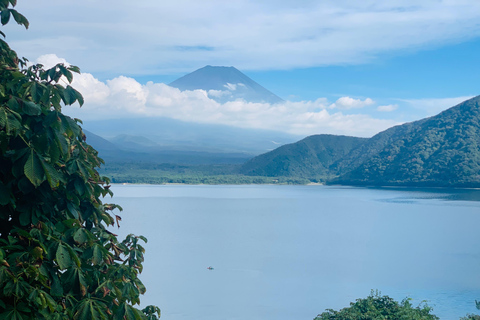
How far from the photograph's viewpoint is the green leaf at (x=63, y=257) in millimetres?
2215

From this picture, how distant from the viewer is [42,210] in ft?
8.48

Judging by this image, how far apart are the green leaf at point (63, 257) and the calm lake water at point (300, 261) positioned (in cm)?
963

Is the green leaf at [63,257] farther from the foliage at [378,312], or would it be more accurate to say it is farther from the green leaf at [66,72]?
the foliage at [378,312]

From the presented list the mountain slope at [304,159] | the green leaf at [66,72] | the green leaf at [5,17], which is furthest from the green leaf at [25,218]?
the mountain slope at [304,159]

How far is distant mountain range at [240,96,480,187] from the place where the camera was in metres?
58.5

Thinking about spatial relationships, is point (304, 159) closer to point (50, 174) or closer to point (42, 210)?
point (42, 210)

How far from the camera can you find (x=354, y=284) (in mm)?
15492

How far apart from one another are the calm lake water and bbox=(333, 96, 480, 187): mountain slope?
22.8 m

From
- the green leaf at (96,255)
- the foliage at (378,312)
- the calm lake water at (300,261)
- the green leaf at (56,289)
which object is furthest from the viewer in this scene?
the calm lake water at (300,261)

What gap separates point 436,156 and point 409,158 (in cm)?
429

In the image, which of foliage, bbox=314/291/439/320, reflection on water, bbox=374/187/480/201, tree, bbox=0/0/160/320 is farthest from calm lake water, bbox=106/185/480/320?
reflection on water, bbox=374/187/480/201

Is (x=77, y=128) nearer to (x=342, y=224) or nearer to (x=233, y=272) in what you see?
(x=233, y=272)

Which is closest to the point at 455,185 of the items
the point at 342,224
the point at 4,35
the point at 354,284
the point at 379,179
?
the point at 379,179

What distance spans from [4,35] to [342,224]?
30.1 metres
